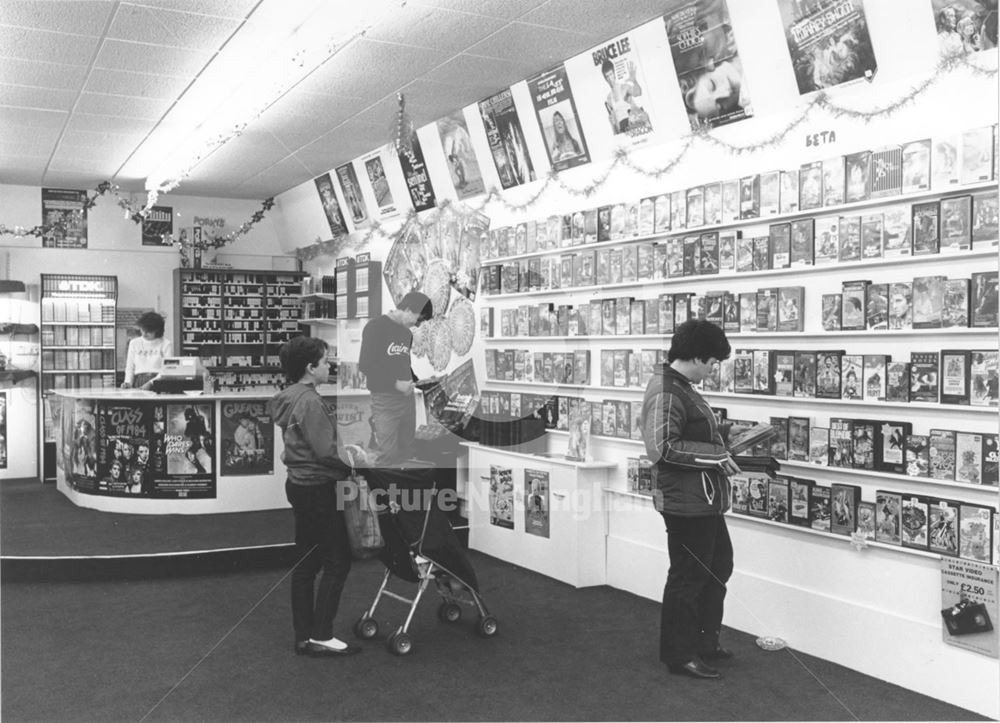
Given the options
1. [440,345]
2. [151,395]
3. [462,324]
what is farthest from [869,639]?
[151,395]

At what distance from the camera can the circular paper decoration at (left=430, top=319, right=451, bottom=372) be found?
7.57 metres

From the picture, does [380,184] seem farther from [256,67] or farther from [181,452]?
[181,452]

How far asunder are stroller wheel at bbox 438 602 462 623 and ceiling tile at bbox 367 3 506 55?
337 cm

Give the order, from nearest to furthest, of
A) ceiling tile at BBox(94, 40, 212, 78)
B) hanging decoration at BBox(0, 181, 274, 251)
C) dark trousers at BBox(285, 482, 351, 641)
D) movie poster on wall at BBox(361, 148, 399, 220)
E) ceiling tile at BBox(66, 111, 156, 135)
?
1. dark trousers at BBox(285, 482, 351, 641)
2. ceiling tile at BBox(94, 40, 212, 78)
3. ceiling tile at BBox(66, 111, 156, 135)
4. movie poster on wall at BBox(361, 148, 399, 220)
5. hanging decoration at BBox(0, 181, 274, 251)

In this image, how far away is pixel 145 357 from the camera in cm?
878

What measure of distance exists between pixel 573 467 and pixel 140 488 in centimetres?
384

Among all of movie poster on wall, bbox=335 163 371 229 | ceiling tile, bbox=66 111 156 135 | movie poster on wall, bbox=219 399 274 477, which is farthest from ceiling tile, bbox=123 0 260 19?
movie poster on wall, bbox=335 163 371 229

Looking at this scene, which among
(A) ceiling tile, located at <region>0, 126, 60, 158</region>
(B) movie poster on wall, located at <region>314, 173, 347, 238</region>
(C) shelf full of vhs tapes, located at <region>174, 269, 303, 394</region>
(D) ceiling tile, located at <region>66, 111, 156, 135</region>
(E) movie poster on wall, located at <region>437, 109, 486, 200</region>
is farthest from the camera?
(C) shelf full of vhs tapes, located at <region>174, 269, 303, 394</region>

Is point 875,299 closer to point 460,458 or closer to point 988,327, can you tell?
point 988,327

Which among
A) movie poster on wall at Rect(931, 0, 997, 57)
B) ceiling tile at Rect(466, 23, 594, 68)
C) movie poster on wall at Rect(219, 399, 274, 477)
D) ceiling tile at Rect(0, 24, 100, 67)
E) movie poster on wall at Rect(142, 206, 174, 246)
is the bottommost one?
movie poster on wall at Rect(219, 399, 274, 477)

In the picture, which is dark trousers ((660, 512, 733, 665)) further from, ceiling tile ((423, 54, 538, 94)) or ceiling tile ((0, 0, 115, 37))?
ceiling tile ((0, 0, 115, 37))

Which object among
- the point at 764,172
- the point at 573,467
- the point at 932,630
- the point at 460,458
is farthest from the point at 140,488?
the point at 932,630

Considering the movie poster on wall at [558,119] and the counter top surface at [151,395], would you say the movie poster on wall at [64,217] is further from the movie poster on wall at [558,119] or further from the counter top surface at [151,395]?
the movie poster on wall at [558,119]

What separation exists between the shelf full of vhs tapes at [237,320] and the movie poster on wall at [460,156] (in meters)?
4.47
